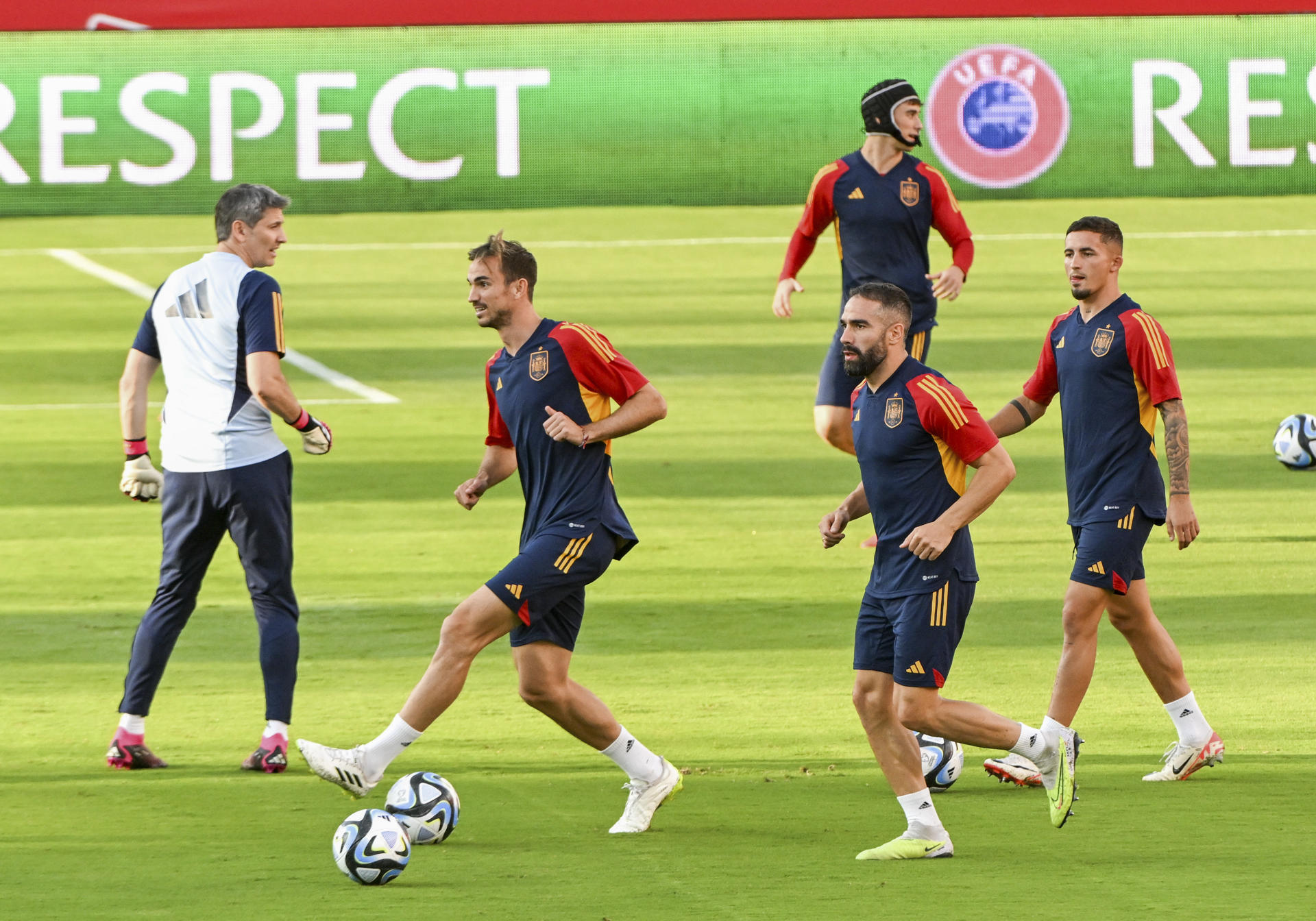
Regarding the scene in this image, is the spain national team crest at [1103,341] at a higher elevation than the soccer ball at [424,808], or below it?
higher

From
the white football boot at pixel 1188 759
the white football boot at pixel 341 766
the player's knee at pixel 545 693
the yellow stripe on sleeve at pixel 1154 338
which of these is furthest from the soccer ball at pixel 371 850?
the yellow stripe on sleeve at pixel 1154 338

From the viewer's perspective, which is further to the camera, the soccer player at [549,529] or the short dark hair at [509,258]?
the short dark hair at [509,258]

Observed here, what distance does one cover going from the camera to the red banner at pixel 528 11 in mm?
26781

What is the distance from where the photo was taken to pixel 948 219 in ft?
37.6

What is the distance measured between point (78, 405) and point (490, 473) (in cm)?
1165

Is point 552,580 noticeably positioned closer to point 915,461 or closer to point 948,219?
point 915,461

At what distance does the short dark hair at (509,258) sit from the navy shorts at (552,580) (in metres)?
0.89

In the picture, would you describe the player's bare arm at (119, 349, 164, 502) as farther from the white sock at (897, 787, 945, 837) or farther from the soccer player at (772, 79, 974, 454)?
the soccer player at (772, 79, 974, 454)

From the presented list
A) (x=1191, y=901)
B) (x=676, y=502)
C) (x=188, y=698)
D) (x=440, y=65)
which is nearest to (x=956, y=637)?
(x=1191, y=901)

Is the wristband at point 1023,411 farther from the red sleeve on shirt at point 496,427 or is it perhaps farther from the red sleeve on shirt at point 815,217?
the red sleeve on shirt at point 815,217

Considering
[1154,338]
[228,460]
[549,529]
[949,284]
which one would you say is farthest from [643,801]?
[949,284]

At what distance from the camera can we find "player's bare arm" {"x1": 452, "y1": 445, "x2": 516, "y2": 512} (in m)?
7.62

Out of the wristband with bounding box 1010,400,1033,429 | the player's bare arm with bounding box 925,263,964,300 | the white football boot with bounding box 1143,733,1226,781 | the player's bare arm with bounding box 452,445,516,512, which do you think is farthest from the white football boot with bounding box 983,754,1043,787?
the player's bare arm with bounding box 925,263,964,300

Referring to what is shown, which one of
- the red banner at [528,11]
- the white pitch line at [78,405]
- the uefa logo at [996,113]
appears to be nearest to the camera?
the white pitch line at [78,405]
